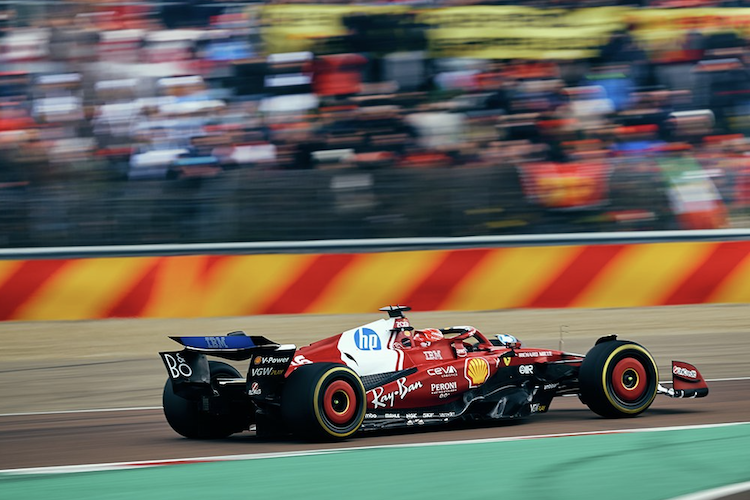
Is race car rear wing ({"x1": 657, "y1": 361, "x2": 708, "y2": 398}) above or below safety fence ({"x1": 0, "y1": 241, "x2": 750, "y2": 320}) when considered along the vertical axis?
below

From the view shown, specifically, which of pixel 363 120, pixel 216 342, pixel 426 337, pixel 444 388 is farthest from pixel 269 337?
pixel 216 342

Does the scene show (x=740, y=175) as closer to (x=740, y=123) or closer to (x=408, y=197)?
(x=740, y=123)

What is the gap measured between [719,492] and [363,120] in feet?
28.0

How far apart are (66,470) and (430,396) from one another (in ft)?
8.53

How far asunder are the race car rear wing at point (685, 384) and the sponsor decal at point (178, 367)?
362 cm

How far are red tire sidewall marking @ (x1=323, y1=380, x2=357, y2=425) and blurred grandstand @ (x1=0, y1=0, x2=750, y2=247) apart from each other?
5201 mm

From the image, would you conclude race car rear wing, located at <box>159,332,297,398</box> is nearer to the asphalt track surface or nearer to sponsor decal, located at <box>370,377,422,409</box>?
the asphalt track surface

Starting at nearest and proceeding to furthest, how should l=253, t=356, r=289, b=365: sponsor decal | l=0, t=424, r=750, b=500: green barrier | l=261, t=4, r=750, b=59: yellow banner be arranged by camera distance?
l=0, t=424, r=750, b=500: green barrier → l=253, t=356, r=289, b=365: sponsor decal → l=261, t=4, r=750, b=59: yellow banner

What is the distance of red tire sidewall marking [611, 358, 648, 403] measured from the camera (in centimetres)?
819

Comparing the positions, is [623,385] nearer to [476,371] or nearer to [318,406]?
[476,371]

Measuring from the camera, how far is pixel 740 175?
13.3m

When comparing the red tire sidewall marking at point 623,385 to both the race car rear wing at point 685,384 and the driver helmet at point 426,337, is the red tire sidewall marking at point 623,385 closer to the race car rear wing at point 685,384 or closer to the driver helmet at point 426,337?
the race car rear wing at point 685,384

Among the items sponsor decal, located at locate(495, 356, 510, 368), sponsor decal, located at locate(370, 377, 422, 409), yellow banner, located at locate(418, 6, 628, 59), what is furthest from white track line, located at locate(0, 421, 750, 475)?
yellow banner, located at locate(418, 6, 628, 59)

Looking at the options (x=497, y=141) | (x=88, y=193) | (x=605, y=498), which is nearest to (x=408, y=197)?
(x=497, y=141)
